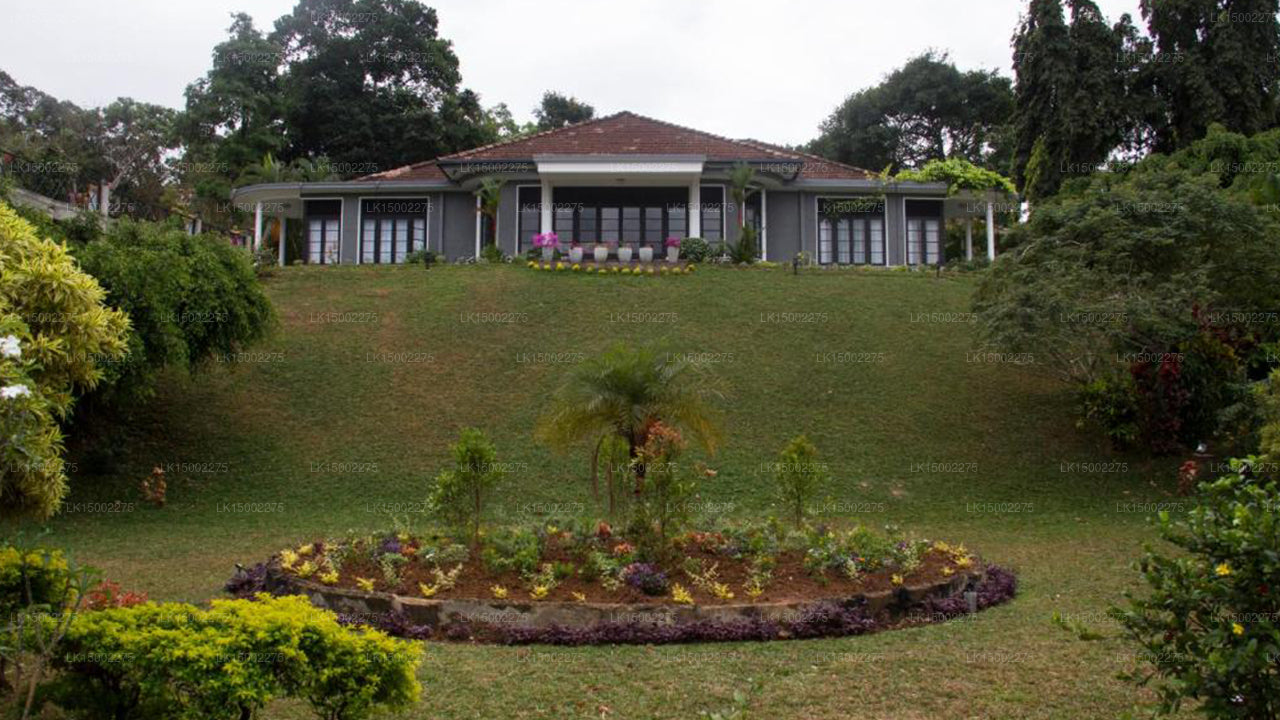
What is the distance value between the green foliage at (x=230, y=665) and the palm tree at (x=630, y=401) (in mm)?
6964

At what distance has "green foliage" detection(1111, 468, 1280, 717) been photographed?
4223 mm

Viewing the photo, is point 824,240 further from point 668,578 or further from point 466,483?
point 668,578

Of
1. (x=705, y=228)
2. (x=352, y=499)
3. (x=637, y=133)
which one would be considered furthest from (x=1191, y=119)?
(x=352, y=499)

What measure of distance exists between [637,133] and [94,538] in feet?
75.5

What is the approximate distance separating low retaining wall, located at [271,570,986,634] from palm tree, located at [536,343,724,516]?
3936mm

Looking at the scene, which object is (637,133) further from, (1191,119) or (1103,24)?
Result: (1191,119)

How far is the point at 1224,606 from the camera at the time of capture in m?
4.46

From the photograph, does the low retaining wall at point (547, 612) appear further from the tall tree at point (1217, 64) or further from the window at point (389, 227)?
the tall tree at point (1217, 64)

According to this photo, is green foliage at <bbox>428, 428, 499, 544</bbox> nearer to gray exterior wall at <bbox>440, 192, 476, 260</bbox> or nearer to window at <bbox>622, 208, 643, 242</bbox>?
window at <bbox>622, 208, 643, 242</bbox>

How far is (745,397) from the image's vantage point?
19234mm

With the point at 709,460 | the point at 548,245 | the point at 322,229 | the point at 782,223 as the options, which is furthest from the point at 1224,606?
the point at 322,229

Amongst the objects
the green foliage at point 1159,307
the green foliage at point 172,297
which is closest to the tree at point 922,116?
the green foliage at point 1159,307

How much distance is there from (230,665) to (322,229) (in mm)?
29455

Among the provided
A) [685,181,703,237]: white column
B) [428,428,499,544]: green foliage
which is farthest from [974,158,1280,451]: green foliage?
[685,181,703,237]: white column
